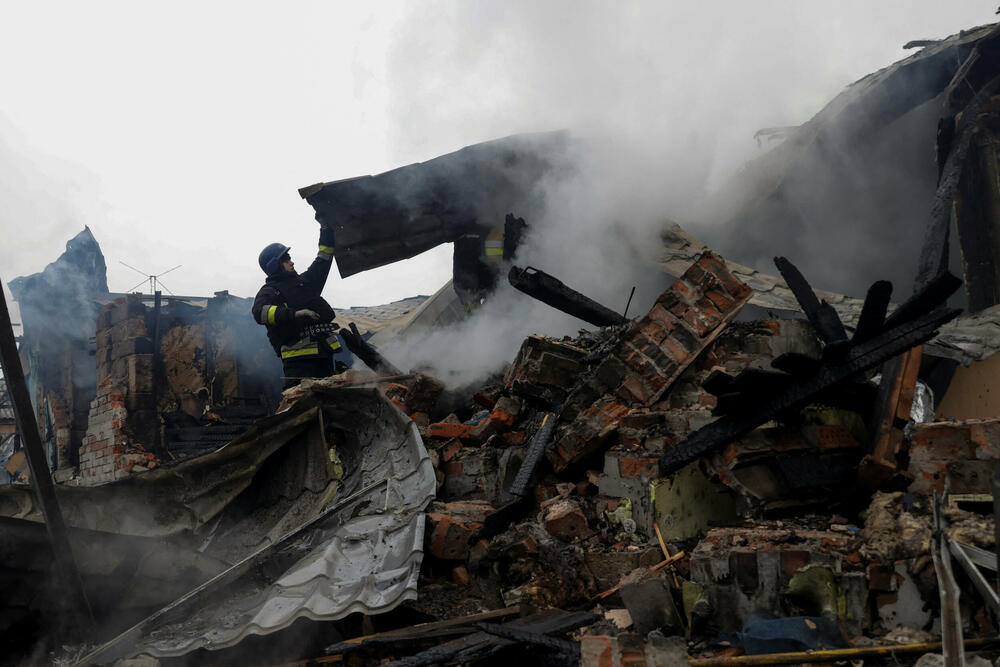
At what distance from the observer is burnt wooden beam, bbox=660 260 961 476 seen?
3.17 meters

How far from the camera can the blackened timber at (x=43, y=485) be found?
2.99 metres

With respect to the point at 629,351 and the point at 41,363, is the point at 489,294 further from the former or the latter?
the point at 41,363

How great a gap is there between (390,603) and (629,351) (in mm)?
2369

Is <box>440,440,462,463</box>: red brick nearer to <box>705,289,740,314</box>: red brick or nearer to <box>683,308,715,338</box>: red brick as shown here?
<box>683,308,715,338</box>: red brick

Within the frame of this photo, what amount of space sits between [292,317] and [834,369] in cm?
524

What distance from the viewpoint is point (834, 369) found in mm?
3283

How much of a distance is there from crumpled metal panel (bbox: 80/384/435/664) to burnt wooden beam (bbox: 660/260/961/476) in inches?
64.8

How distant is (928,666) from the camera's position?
204cm

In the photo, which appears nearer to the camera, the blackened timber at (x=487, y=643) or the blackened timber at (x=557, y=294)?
the blackened timber at (x=487, y=643)

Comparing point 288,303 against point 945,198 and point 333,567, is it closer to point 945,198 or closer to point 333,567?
point 333,567

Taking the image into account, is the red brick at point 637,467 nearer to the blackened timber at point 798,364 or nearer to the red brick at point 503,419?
the blackened timber at point 798,364

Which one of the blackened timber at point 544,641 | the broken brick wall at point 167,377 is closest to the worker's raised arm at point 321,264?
the broken brick wall at point 167,377

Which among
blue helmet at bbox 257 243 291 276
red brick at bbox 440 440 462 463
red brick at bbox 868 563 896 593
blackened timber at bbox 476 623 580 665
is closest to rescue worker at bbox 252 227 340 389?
blue helmet at bbox 257 243 291 276

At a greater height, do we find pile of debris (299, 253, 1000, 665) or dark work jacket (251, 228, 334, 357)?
dark work jacket (251, 228, 334, 357)
